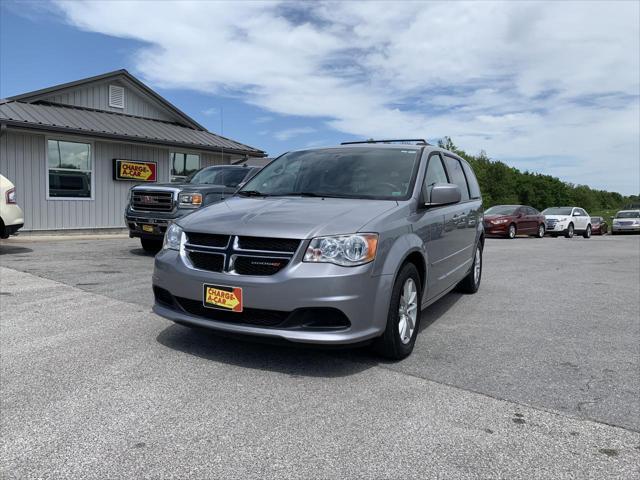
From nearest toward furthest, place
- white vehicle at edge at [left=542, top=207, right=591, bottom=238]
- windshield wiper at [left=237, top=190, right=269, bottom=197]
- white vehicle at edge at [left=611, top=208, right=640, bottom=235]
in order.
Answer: windshield wiper at [left=237, top=190, right=269, bottom=197], white vehicle at edge at [left=542, top=207, right=591, bottom=238], white vehicle at edge at [left=611, top=208, right=640, bottom=235]

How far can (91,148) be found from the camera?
15.0m

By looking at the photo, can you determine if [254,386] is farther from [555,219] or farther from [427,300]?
[555,219]

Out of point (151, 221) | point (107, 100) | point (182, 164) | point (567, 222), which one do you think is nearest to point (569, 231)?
point (567, 222)

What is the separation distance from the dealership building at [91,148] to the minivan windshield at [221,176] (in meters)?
5.02

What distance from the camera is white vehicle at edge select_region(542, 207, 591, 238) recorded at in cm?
2748

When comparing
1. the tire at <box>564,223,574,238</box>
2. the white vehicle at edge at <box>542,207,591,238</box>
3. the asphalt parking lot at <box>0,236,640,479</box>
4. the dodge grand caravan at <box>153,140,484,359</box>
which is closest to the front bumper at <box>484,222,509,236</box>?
the white vehicle at edge at <box>542,207,591,238</box>

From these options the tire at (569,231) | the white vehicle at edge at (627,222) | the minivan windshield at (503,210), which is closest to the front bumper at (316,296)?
the minivan windshield at (503,210)

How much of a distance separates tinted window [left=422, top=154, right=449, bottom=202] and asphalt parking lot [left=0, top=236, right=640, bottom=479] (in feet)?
4.40

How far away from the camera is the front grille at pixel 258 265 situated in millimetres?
3553

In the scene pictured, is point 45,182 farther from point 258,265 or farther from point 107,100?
point 258,265

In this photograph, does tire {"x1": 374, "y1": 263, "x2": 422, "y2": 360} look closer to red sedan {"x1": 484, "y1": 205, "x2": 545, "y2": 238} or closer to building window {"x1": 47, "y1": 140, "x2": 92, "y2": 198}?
building window {"x1": 47, "y1": 140, "x2": 92, "y2": 198}

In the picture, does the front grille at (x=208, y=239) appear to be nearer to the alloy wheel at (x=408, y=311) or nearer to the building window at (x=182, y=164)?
the alloy wheel at (x=408, y=311)

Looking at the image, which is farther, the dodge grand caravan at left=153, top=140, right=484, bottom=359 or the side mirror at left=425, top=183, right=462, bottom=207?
the side mirror at left=425, top=183, right=462, bottom=207

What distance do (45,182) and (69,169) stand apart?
85 centimetres
